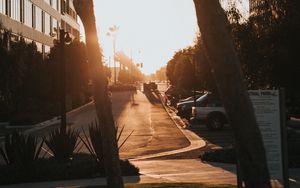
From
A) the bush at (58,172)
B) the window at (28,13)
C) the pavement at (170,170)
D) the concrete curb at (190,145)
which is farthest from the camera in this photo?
the window at (28,13)

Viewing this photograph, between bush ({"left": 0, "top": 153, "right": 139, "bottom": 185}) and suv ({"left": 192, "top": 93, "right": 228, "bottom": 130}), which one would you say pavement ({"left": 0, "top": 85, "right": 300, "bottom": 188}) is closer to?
bush ({"left": 0, "top": 153, "right": 139, "bottom": 185})

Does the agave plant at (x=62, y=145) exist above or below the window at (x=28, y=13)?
below

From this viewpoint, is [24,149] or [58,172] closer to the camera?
[24,149]

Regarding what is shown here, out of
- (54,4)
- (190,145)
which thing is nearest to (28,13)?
(54,4)

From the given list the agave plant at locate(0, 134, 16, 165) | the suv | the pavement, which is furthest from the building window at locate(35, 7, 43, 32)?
the agave plant at locate(0, 134, 16, 165)

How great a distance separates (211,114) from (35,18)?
40226 mm

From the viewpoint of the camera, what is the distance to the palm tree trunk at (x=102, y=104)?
27.2 ft

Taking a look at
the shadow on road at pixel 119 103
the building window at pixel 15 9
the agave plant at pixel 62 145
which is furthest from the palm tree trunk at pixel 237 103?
→ the building window at pixel 15 9

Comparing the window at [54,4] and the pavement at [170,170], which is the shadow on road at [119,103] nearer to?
the window at [54,4]

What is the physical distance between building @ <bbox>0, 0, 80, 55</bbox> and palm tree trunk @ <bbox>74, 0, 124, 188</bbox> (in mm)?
35667

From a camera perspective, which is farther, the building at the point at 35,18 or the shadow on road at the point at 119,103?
the building at the point at 35,18

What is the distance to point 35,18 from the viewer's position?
2576 inches

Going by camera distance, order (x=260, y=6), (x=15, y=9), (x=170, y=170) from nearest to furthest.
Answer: (x=170, y=170) < (x=260, y=6) < (x=15, y=9)

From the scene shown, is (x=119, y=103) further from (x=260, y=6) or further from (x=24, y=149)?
(x=24, y=149)
